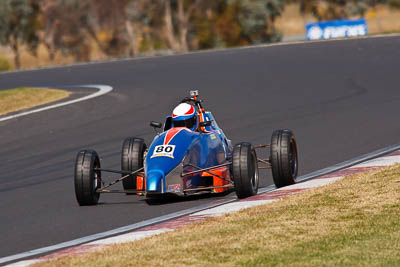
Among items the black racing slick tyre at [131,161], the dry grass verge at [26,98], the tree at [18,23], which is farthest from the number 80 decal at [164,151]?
the tree at [18,23]

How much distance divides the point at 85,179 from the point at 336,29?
110 feet

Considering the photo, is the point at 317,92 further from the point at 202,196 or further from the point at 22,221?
the point at 22,221

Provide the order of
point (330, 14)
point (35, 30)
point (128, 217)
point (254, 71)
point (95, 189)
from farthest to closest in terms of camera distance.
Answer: point (330, 14)
point (35, 30)
point (254, 71)
point (95, 189)
point (128, 217)

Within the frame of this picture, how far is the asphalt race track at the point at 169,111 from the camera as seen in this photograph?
→ 33.4 feet

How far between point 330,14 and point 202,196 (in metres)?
71.6

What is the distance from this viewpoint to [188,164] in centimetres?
1021

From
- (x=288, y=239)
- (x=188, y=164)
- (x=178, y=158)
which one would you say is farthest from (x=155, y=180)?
(x=288, y=239)

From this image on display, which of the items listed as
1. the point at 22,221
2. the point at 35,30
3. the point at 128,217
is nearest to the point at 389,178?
the point at 128,217

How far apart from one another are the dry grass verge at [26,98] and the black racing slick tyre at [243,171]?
11.4 m

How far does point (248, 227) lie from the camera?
809cm

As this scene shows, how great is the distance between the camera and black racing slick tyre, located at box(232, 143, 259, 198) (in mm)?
10031

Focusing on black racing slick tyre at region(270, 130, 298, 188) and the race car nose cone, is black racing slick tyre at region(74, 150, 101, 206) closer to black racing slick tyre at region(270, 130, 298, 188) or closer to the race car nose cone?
the race car nose cone

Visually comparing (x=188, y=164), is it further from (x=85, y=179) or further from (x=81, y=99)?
(x=81, y=99)

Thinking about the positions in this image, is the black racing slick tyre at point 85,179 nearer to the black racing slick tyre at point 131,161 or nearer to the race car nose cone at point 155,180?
the black racing slick tyre at point 131,161
